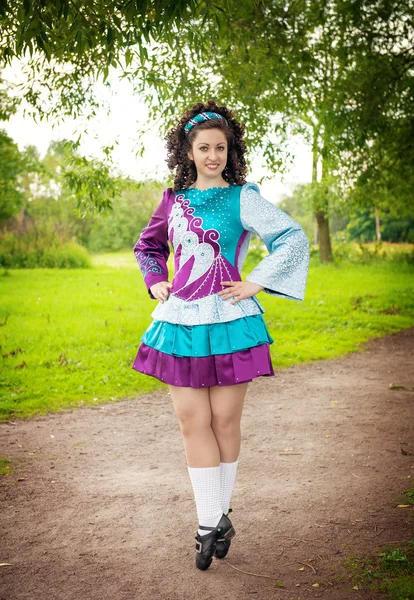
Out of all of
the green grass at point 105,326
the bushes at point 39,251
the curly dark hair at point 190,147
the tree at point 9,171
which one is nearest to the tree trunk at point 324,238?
the green grass at point 105,326

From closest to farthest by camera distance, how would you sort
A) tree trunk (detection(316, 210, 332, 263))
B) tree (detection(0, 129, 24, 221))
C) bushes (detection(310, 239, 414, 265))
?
tree (detection(0, 129, 24, 221))
tree trunk (detection(316, 210, 332, 263))
bushes (detection(310, 239, 414, 265))

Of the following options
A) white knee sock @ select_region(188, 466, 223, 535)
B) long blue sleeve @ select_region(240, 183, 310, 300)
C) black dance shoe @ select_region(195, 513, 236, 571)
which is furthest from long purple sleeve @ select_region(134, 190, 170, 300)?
black dance shoe @ select_region(195, 513, 236, 571)

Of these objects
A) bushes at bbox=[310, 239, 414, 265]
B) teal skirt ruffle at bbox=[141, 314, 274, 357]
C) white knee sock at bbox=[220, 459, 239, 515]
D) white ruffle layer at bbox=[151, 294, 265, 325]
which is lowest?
bushes at bbox=[310, 239, 414, 265]

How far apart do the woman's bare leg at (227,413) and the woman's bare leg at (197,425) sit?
4 cm

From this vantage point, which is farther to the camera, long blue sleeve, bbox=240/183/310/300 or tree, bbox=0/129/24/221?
tree, bbox=0/129/24/221

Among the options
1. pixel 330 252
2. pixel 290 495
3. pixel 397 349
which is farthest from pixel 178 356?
pixel 330 252

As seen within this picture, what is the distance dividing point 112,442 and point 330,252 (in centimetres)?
1571

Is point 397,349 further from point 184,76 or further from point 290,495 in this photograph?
point 290,495

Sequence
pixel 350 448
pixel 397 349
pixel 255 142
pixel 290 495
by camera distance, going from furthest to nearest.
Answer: pixel 397 349, pixel 255 142, pixel 350 448, pixel 290 495

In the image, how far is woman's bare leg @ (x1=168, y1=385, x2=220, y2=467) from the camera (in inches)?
113

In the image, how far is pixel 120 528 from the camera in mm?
3400

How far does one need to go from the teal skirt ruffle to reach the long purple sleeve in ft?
1.06

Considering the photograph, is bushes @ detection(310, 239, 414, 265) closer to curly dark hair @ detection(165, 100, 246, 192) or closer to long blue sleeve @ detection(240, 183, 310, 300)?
curly dark hair @ detection(165, 100, 246, 192)

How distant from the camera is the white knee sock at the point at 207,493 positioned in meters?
2.93
